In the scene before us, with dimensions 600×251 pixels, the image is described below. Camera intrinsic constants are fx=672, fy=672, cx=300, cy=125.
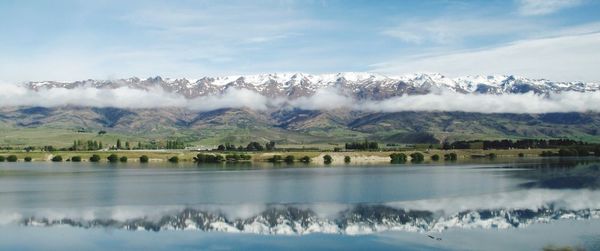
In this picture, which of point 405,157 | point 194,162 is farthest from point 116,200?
point 405,157

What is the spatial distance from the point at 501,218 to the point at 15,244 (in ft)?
121

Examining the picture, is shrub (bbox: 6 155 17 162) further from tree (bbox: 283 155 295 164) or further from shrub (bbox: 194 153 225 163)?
tree (bbox: 283 155 295 164)

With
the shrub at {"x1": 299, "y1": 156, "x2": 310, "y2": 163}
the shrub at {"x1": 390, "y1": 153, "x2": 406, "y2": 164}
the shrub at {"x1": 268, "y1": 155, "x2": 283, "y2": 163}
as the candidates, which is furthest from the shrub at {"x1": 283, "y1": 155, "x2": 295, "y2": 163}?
the shrub at {"x1": 390, "y1": 153, "x2": 406, "y2": 164}

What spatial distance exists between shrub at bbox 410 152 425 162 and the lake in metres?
95.4

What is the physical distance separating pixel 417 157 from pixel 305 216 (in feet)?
459

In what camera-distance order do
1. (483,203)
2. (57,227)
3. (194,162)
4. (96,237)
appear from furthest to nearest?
(194,162) → (483,203) → (57,227) → (96,237)

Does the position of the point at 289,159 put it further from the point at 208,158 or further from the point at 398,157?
the point at 398,157

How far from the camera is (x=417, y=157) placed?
193 metres

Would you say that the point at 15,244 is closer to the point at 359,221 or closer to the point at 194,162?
the point at 359,221

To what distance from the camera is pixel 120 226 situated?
175 ft

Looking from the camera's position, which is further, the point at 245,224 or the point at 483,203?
the point at 483,203

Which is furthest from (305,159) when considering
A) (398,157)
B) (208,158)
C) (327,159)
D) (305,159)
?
(208,158)

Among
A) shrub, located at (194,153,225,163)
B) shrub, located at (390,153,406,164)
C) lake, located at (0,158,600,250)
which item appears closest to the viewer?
lake, located at (0,158,600,250)

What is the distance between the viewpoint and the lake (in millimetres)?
45188
